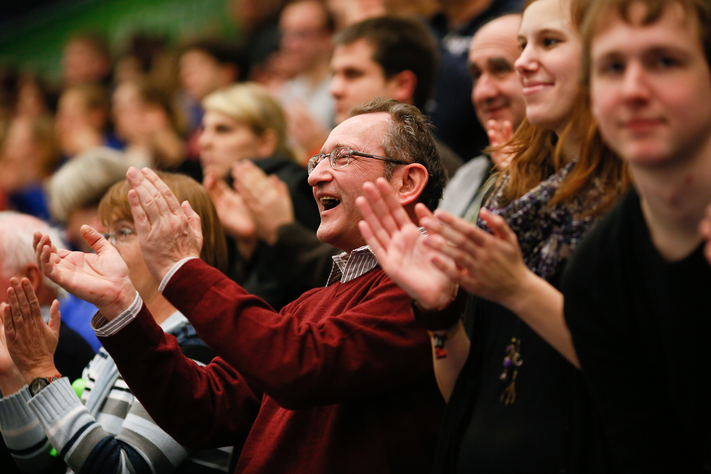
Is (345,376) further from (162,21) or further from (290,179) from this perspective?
(162,21)

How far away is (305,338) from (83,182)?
220 centimetres

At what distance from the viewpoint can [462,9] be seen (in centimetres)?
407

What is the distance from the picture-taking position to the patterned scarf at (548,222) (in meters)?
1.62

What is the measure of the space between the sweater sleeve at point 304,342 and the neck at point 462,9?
99.5 inches

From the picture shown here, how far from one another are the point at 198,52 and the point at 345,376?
4602 millimetres

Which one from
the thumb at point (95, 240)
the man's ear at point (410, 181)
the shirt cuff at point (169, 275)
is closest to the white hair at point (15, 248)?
the thumb at point (95, 240)

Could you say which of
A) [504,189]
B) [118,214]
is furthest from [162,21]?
[504,189]

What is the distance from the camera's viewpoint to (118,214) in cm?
244

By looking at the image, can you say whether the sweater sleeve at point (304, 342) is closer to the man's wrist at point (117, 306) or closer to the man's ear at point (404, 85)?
the man's wrist at point (117, 306)

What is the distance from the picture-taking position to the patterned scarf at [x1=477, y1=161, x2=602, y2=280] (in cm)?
162

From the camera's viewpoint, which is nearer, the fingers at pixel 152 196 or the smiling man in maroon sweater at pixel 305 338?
the smiling man in maroon sweater at pixel 305 338

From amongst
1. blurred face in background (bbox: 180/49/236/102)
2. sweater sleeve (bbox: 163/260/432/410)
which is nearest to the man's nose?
sweater sleeve (bbox: 163/260/432/410)

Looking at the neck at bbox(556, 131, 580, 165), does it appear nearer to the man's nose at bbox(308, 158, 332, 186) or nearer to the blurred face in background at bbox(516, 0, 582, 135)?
the blurred face in background at bbox(516, 0, 582, 135)

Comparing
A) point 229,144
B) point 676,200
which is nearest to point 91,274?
point 676,200
